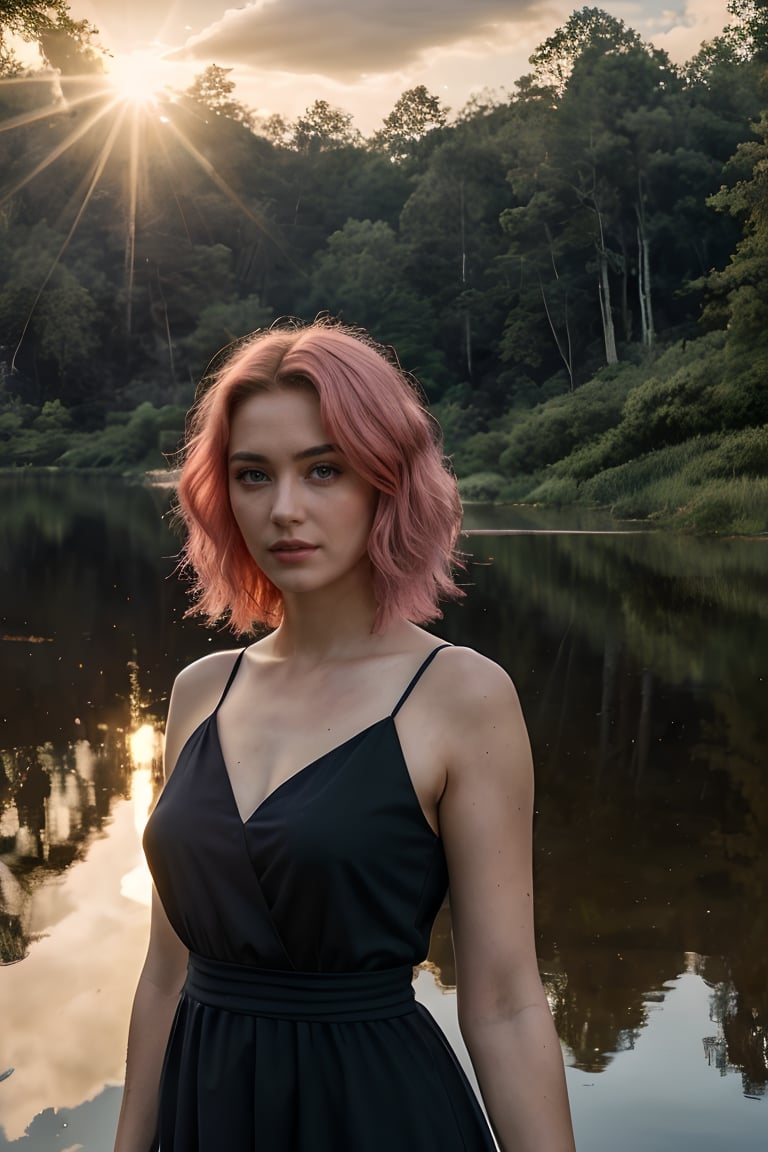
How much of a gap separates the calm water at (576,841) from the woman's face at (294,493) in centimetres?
218

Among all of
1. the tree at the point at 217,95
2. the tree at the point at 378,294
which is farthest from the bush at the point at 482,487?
the tree at the point at 217,95

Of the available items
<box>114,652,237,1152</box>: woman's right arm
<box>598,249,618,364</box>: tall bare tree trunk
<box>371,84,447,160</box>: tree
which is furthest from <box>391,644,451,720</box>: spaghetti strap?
<box>371,84,447,160</box>: tree

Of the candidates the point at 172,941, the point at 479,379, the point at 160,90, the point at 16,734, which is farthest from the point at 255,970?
the point at 160,90

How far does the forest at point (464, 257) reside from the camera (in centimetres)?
2669

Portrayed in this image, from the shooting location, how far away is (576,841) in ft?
19.0

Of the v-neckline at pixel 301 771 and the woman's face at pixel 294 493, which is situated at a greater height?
the woman's face at pixel 294 493

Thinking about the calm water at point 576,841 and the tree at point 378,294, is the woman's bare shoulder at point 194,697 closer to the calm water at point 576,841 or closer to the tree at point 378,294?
the calm water at point 576,841

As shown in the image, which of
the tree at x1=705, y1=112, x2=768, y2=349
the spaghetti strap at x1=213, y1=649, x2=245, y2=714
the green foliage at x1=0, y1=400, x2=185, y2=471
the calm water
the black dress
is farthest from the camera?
the green foliage at x1=0, y1=400, x2=185, y2=471

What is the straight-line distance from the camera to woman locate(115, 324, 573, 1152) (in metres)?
1.47

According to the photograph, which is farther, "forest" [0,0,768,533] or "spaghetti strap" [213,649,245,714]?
"forest" [0,0,768,533]

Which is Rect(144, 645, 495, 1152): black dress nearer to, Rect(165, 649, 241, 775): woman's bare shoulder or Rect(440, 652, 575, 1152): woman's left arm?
Rect(440, 652, 575, 1152): woman's left arm

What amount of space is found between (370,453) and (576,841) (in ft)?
14.5

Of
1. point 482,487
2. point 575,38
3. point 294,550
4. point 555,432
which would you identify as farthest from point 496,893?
point 575,38

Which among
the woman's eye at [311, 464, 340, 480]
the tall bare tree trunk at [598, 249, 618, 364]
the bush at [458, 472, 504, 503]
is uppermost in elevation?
the tall bare tree trunk at [598, 249, 618, 364]
